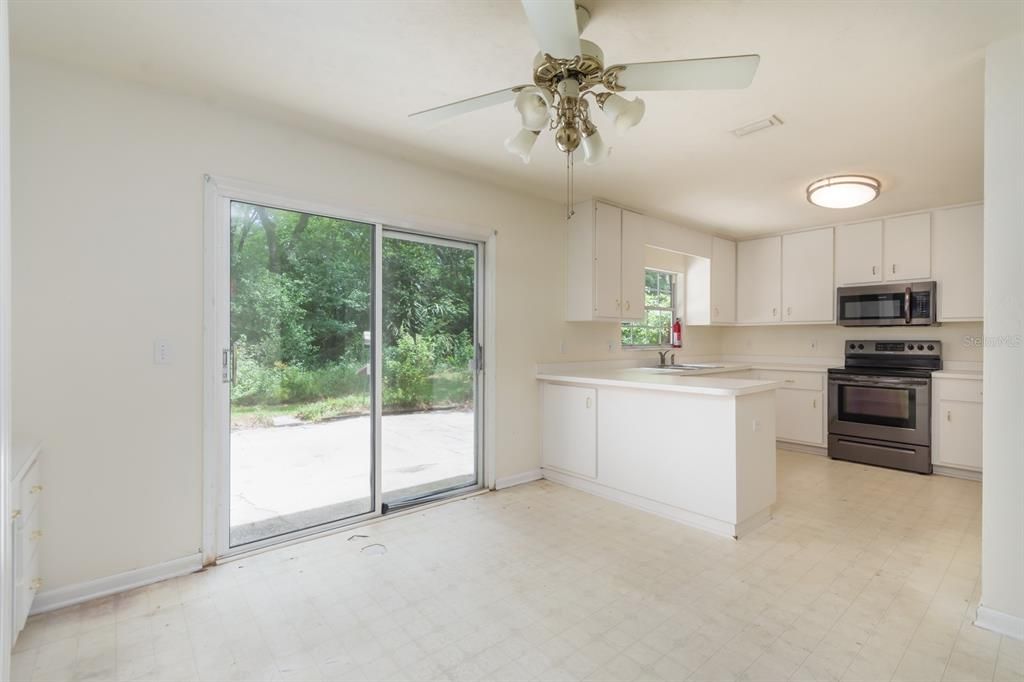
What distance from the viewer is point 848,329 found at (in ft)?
16.3

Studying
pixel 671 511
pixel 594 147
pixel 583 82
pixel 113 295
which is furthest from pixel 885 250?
pixel 113 295

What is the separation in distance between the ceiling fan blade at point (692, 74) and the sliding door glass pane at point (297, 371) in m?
1.98

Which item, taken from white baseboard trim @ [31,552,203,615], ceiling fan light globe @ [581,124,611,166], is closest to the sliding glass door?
white baseboard trim @ [31,552,203,615]

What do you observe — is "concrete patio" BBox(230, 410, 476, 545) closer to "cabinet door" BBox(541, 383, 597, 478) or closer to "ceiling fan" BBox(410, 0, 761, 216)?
"cabinet door" BBox(541, 383, 597, 478)

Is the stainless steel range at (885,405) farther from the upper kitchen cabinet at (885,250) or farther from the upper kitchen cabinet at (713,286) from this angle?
the upper kitchen cabinet at (713,286)

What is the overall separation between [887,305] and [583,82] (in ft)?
13.9

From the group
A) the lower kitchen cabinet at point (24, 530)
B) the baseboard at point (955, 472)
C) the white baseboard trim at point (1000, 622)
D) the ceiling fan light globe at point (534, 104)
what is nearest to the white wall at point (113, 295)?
the lower kitchen cabinet at point (24, 530)

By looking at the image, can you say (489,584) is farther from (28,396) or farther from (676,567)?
(28,396)

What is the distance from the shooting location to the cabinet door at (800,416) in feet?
15.7

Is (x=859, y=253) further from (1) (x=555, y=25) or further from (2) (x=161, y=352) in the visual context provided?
(2) (x=161, y=352)

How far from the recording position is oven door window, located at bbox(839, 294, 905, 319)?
4.38 metres

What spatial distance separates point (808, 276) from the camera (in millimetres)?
4949

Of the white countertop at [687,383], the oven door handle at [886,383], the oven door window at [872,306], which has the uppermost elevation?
the oven door window at [872,306]

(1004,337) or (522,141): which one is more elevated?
(522,141)
